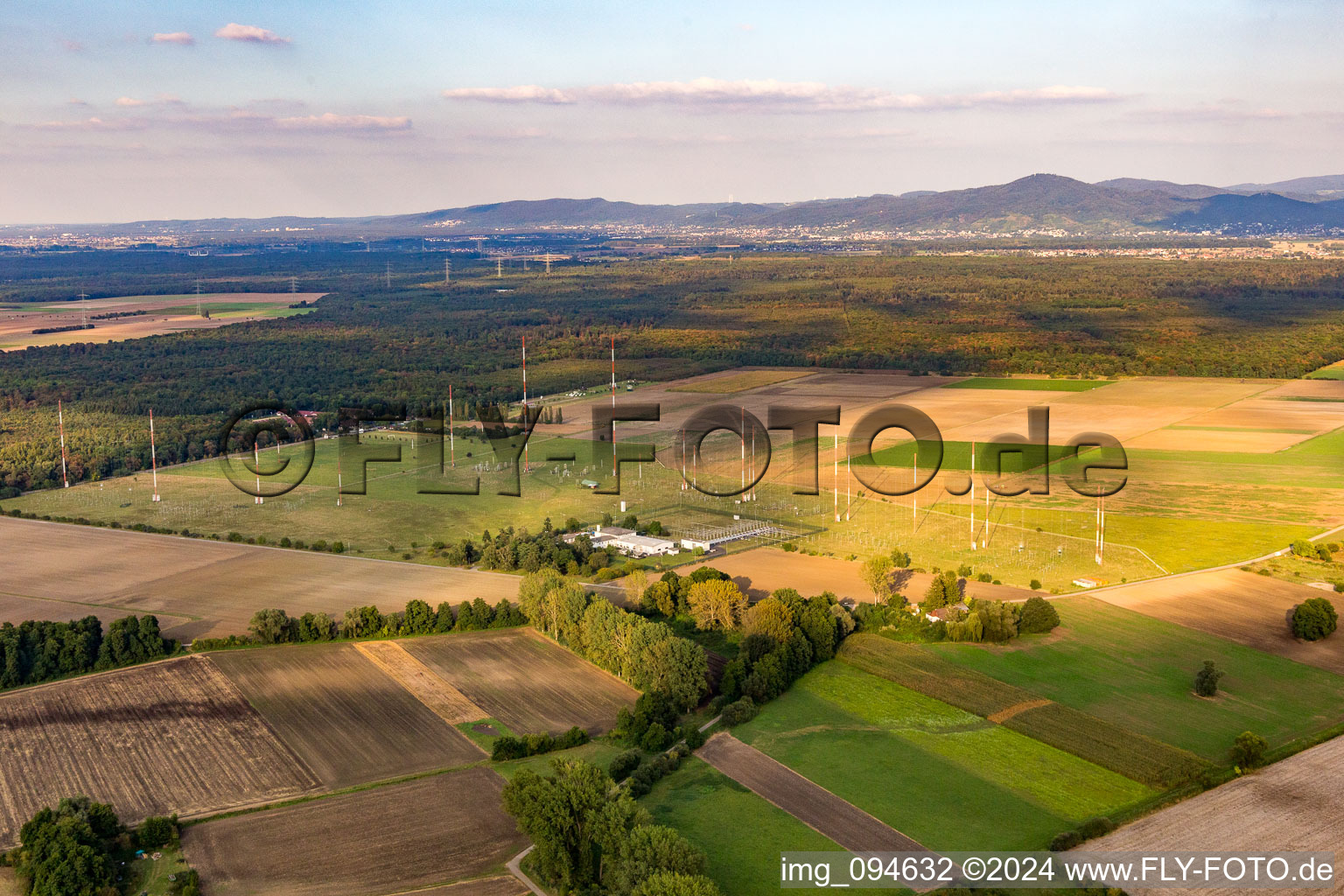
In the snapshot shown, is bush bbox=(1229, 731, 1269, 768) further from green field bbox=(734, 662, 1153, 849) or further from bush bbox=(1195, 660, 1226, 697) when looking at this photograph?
bush bbox=(1195, 660, 1226, 697)

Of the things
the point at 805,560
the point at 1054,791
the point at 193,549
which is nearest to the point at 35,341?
the point at 193,549

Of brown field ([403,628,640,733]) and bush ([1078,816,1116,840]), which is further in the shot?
brown field ([403,628,640,733])

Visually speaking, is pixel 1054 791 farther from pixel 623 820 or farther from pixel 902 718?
pixel 623 820

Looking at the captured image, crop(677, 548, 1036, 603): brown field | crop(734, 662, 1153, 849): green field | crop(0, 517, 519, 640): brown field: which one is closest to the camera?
crop(734, 662, 1153, 849): green field

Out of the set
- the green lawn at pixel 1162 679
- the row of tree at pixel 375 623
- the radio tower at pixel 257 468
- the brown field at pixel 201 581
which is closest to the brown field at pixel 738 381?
the radio tower at pixel 257 468

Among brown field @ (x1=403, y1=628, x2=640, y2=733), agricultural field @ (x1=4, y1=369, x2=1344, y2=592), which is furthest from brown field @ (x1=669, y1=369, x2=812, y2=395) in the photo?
brown field @ (x1=403, y1=628, x2=640, y2=733)

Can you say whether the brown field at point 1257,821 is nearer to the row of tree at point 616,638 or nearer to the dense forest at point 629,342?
the row of tree at point 616,638
